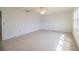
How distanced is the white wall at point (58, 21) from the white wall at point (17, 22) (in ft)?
0.46

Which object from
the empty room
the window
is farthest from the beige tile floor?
the window

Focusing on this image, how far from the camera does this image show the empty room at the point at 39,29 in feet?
4.02

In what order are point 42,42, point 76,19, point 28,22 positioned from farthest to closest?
1. point 28,22
2. point 42,42
3. point 76,19

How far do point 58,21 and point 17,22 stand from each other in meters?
0.62

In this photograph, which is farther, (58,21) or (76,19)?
(58,21)

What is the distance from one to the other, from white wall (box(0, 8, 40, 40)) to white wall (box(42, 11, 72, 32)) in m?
0.14

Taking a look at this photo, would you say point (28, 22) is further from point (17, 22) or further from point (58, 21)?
point (58, 21)

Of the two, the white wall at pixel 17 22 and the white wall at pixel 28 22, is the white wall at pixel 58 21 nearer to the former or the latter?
the white wall at pixel 28 22

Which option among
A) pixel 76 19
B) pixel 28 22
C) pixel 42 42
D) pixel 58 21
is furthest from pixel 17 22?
pixel 76 19

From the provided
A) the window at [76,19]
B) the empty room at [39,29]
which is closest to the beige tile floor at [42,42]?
the empty room at [39,29]

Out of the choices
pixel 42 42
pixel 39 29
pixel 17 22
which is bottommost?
pixel 42 42

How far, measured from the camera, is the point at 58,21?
4.56ft
